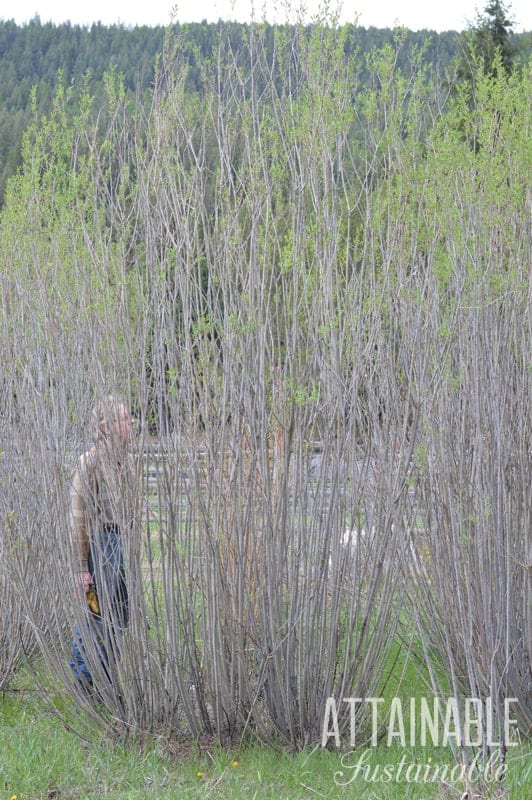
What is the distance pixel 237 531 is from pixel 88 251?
1.40 metres

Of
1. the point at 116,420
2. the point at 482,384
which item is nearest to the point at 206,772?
the point at 116,420

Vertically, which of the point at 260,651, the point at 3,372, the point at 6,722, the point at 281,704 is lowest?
the point at 6,722

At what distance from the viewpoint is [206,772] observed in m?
3.48

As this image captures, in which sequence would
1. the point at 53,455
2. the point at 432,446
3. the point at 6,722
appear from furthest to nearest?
the point at 6,722 → the point at 53,455 → the point at 432,446

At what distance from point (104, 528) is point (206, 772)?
3.69 feet

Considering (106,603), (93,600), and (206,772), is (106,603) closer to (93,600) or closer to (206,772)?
(93,600)

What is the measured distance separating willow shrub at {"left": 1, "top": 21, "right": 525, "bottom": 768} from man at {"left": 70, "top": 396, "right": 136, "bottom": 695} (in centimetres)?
6

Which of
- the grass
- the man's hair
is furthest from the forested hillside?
the grass

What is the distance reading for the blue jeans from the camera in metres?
3.73

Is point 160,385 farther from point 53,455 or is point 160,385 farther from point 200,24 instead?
point 200,24

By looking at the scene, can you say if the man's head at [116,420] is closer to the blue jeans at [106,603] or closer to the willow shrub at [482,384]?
the blue jeans at [106,603]

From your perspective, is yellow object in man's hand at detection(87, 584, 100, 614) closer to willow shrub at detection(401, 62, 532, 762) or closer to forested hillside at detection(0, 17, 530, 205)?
willow shrub at detection(401, 62, 532, 762)

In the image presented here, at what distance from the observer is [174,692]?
3.66 metres

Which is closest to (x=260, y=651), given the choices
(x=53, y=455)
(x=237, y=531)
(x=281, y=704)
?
(x=281, y=704)
